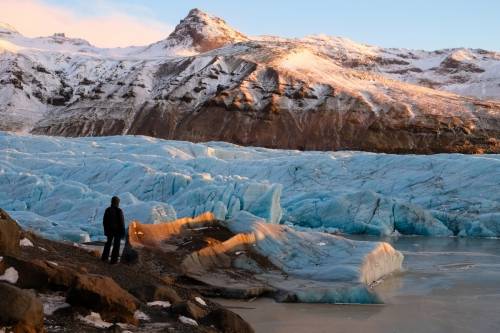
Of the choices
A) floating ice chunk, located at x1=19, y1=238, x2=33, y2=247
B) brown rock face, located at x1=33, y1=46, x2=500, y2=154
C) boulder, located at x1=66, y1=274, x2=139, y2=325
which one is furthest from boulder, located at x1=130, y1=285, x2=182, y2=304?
brown rock face, located at x1=33, y1=46, x2=500, y2=154

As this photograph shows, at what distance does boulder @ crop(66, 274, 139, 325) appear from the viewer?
6.02 metres

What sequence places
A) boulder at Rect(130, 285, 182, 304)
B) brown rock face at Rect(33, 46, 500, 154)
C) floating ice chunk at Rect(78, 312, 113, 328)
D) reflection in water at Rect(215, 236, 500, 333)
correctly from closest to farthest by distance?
1. floating ice chunk at Rect(78, 312, 113, 328)
2. boulder at Rect(130, 285, 182, 304)
3. reflection in water at Rect(215, 236, 500, 333)
4. brown rock face at Rect(33, 46, 500, 154)

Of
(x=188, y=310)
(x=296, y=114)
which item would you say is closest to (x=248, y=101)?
(x=296, y=114)

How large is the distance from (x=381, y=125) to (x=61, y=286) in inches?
2762

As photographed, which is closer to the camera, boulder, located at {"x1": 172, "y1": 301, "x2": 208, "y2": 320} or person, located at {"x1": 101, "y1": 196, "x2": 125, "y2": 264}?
boulder, located at {"x1": 172, "y1": 301, "x2": 208, "y2": 320}

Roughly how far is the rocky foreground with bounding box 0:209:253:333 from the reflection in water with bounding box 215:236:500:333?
1.31m

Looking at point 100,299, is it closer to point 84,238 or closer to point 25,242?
point 25,242

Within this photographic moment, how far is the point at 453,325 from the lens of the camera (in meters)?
8.41

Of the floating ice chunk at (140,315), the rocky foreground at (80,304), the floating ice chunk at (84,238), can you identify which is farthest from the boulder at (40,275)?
the floating ice chunk at (84,238)

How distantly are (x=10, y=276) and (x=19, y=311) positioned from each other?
47.1 inches

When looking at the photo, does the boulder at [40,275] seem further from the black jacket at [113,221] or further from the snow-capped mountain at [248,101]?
the snow-capped mountain at [248,101]

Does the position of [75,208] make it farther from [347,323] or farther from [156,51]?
[156,51]

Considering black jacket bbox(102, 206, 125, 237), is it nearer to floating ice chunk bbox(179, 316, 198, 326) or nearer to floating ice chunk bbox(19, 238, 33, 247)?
floating ice chunk bbox(19, 238, 33, 247)

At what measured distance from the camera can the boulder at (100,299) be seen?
6.02 metres
